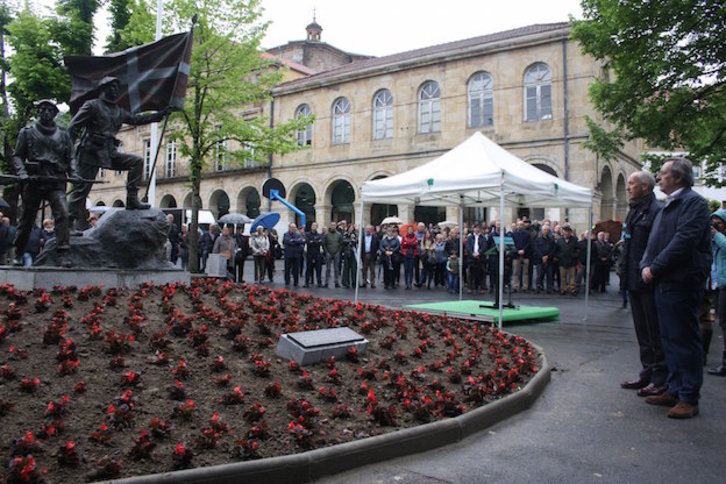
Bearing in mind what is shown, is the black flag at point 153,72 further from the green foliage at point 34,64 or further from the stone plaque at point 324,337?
the green foliage at point 34,64

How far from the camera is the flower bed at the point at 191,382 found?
11.1ft

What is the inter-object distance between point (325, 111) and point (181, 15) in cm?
1380

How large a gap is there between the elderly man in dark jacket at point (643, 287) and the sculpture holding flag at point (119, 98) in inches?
268

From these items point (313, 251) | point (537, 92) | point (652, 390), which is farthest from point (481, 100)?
point (652, 390)

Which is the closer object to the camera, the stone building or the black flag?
the black flag

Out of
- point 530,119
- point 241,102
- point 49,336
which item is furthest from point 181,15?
point 49,336

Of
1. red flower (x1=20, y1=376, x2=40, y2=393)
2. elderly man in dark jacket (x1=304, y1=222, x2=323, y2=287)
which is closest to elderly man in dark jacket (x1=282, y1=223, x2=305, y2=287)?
elderly man in dark jacket (x1=304, y1=222, x2=323, y2=287)

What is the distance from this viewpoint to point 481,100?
92.3ft

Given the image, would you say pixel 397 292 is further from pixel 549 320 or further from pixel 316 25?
pixel 316 25

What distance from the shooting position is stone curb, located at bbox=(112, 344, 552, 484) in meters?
3.15

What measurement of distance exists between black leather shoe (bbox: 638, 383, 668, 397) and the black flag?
8046 millimetres

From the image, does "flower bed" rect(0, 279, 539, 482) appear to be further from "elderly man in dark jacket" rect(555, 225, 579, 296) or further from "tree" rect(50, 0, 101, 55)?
"tree" rect(50, 0, 101, 55)

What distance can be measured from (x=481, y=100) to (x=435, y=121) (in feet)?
9.03

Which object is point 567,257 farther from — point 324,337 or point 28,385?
point 28,385
